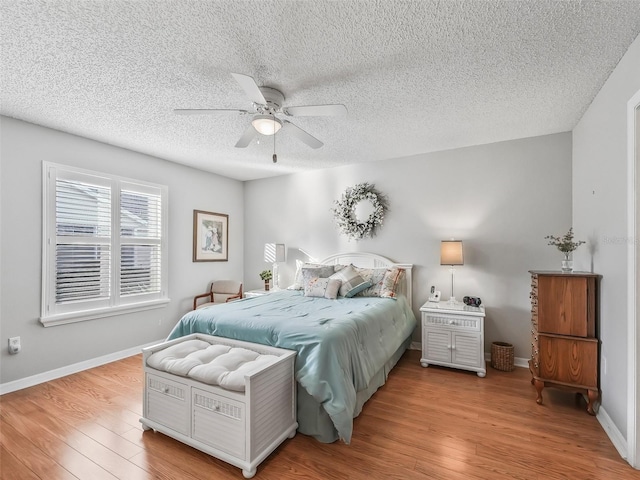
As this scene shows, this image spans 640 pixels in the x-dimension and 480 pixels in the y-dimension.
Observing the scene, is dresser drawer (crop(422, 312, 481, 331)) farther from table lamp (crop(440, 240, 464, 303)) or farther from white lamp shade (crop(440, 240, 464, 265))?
white lamp shade (crop(440, 240, 464, 265))

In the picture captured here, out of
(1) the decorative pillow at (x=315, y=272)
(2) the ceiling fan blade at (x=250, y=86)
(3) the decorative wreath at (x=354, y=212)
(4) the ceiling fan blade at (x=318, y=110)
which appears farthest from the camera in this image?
(3) the decorative wreath at (x=354, y=212)

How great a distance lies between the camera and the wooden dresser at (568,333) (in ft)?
8.04

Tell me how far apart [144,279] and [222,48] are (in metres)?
3.29

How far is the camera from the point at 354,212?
14.8 ft

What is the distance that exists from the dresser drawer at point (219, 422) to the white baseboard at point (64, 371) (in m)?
2.29

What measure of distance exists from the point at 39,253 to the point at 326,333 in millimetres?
3123

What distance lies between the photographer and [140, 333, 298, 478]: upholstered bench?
1833mm

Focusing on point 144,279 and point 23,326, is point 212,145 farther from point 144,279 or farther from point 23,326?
point 23,326

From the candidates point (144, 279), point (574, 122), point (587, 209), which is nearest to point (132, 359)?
point (144, 279)

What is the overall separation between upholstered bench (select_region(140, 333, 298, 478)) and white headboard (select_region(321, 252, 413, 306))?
234 cm

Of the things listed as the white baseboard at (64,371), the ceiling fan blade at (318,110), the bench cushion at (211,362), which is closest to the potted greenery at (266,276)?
the white baseboard at (64,371)

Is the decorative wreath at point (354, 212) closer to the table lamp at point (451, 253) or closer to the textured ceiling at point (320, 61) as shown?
the table lamp at point (451, 253)

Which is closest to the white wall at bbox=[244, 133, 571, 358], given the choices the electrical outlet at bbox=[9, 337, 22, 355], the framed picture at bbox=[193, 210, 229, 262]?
the framed picture at bbox=[193, 210, 229, 262]

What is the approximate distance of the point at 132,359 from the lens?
3791 millimetres
